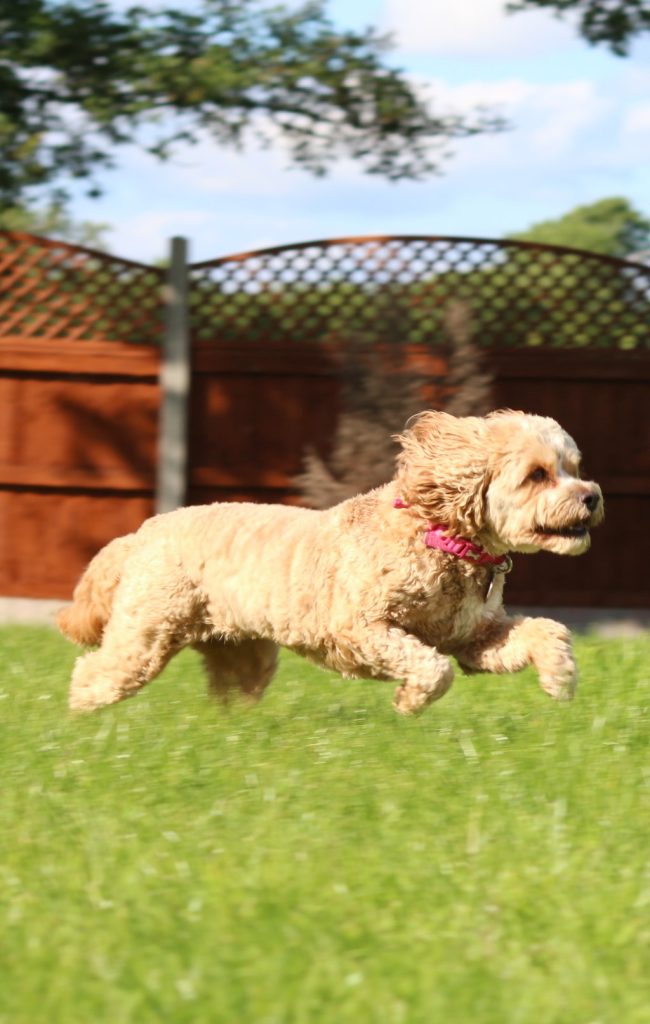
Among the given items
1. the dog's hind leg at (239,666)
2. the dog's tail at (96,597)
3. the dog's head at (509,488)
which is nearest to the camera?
the dog's head at (509,488)

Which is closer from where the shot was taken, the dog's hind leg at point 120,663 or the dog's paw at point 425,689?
the dog's paw at point 425,689

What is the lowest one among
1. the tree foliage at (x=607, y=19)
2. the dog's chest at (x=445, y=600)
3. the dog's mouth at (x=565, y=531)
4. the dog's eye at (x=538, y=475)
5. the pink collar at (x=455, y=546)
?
the dog's chest at (x=445, y=600)

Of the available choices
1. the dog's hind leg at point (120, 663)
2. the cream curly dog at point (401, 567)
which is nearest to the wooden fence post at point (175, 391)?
the dog's hind leg at point (120, 663)

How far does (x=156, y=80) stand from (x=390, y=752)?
24.6 ft

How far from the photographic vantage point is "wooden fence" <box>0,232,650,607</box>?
1166cm

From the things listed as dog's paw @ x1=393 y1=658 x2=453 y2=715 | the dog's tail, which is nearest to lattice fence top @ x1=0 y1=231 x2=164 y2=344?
the dog's tail

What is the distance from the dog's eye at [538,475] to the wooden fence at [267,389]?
6.16 m

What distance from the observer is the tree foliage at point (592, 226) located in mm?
59094

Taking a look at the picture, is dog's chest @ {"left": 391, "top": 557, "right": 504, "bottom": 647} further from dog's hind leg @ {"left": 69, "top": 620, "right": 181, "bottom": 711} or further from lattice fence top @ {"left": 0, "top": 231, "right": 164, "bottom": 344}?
lattice fence top @ {"left": 0, "top": 231, "right": 164, "bottom": 344}

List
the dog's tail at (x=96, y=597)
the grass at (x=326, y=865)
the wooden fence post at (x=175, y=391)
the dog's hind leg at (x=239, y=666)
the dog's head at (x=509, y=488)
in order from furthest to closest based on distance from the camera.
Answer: the wooden fence post at (x=175, y=391) < the dog's hind leg at (x=239, y=666) < the dog's tail at (x=96, y=597) < the dog's head at (x=509, y=488) < the grass at (x=326, y=865)

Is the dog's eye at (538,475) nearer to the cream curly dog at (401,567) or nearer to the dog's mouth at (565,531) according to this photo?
the cream curly dog at (401,567)

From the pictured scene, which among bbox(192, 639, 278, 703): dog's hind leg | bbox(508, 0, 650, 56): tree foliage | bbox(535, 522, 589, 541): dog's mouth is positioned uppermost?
bbox(508, 0, 650, 56): tree foliage

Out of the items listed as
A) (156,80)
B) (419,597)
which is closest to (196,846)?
(419,597)

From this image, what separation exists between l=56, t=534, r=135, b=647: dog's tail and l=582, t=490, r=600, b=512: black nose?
2040 mm
